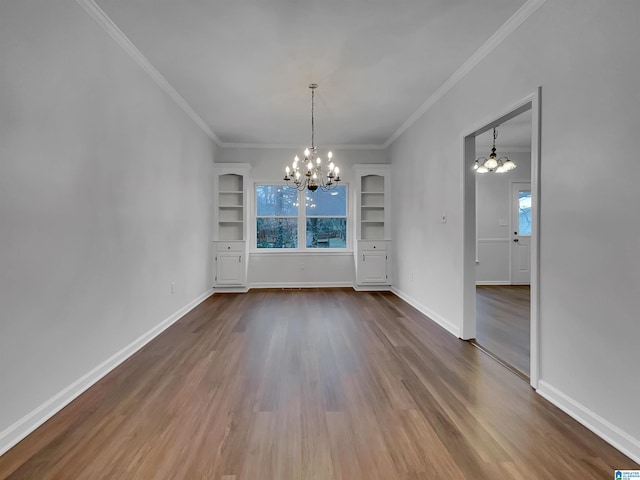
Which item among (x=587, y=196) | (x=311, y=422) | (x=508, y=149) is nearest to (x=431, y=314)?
(x=587, y=196)

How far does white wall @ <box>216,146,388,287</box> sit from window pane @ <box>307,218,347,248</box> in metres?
0.23

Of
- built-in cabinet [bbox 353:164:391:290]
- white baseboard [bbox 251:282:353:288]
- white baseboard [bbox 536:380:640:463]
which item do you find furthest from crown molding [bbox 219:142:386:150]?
white baseboard [bbox 536:380:640:463]

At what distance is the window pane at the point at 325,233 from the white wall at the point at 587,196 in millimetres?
4045

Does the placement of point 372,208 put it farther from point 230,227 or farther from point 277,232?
point 230,227

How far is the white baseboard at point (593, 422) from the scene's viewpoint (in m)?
1.58

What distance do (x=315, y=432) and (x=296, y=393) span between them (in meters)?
0.46

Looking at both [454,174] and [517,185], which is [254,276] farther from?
[517,185]

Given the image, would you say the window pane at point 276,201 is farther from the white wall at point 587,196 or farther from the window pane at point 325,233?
the white wall at point 587,196

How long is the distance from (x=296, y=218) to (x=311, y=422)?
4.92 metres

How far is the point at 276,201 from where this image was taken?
6.53 meters

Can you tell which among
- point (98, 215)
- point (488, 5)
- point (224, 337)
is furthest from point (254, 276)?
point (488, 5)

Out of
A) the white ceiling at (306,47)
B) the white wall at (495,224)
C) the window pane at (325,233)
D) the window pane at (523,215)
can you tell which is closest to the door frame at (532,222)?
the white ceiling at (306,47)

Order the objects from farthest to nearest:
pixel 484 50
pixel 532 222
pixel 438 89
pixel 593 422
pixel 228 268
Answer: pixel 228 268
pixel 438 89
pixel 484 50
pixel 532 222
pixel 593 422

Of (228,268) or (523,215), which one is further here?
(523,215)
